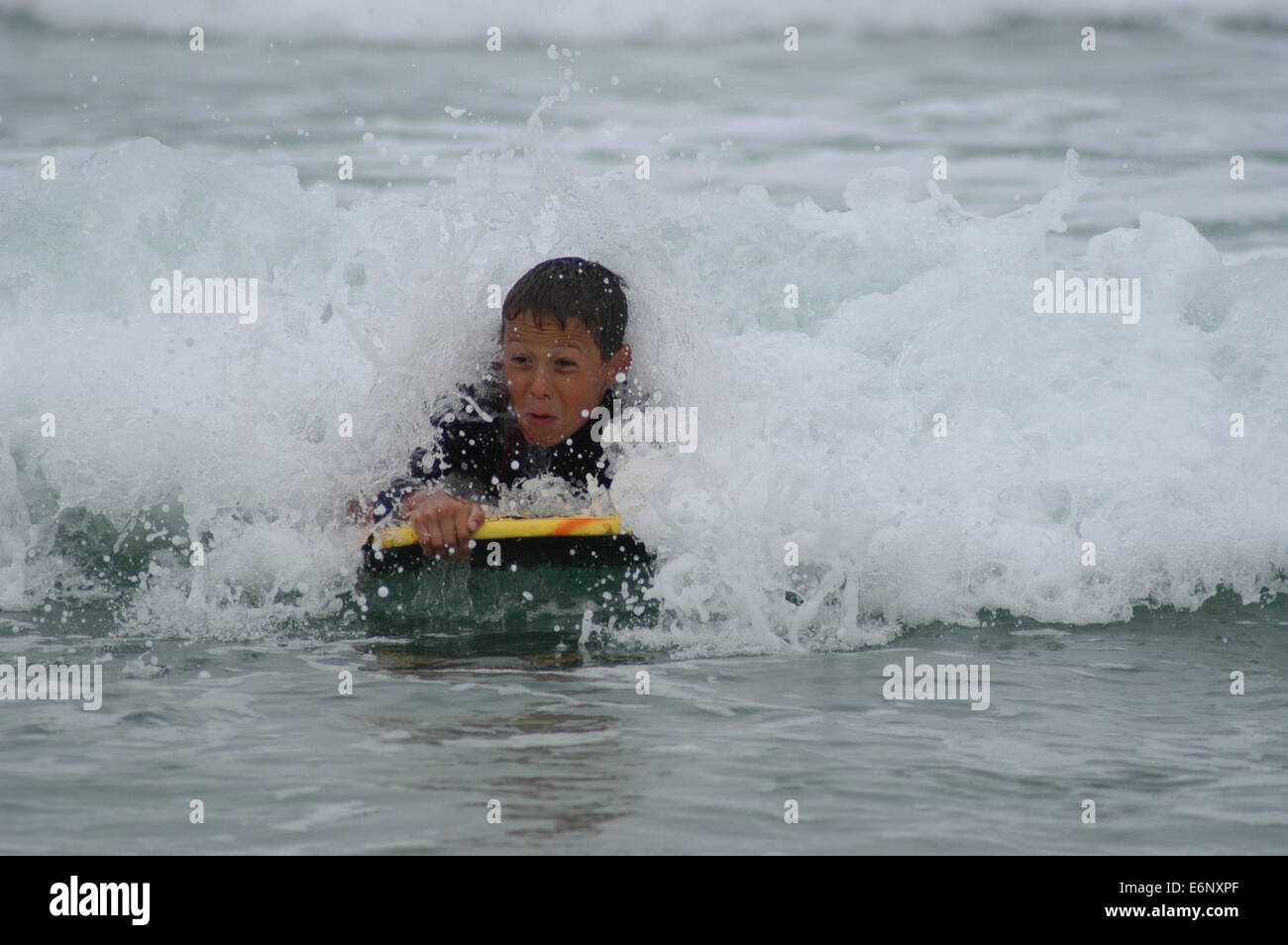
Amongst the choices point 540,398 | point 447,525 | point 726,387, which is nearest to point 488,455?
point 540,398

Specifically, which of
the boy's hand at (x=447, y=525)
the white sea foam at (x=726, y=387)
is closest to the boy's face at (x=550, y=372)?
the white sea foam at (x=726, y=387)

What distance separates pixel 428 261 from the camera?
6238 mm

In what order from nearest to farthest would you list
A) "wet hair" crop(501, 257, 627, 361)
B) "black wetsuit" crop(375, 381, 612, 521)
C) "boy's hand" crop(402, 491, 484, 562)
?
"boy's hand" crop(402, 491, 484, 562) → "wet hair" crop(501, 257, 627, 361) → "black wetsuit" crop(375, 381, 612, 521)

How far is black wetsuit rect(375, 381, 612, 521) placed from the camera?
228 inches

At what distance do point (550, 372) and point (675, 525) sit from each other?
809mm

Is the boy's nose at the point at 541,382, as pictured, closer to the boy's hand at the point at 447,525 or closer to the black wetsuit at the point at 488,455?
the black wetsuit at the point at 488,455

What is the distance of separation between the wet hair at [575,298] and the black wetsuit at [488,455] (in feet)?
0.95

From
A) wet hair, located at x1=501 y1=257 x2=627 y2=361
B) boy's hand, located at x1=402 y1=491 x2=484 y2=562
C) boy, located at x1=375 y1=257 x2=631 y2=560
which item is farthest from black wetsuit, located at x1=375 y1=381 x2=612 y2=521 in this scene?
boy's hand, located at x1=402 y1=491 x2=484 y2=562

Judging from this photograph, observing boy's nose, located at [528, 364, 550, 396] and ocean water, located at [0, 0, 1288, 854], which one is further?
boy's nose, located at [528, 364, 550, 396]

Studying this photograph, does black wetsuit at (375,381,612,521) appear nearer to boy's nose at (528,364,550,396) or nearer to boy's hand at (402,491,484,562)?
boy's nose at (528,364,550,396)

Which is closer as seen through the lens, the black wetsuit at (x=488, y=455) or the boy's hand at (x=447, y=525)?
the boy's hand at (x=447, y=525)

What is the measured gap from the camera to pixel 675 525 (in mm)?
5340

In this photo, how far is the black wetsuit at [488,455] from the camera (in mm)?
5789

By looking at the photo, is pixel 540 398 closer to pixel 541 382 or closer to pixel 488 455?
pixel 541 382
